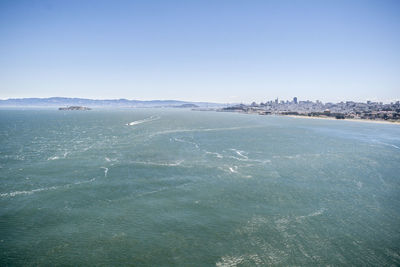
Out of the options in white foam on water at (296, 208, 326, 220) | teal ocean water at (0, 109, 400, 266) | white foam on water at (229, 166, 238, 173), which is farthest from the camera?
white foam on water at (229, 166, 238, 173)

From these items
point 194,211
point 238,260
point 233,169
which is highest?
point 233,169

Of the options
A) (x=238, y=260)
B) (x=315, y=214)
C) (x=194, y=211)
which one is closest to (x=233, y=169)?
(x=194, y=211)

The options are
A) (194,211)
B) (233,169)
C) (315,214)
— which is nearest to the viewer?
(194,211)

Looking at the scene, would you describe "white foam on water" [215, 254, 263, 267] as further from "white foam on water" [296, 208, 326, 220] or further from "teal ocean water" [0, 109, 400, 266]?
"white foam on water" [296, 208, 326, 220]

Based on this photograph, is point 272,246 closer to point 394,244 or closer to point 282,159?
point 394,244

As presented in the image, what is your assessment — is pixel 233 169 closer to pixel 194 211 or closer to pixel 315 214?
pixel 194 211

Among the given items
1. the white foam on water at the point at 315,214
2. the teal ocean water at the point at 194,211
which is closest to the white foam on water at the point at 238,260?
the teal ocean water at the point at 194,211

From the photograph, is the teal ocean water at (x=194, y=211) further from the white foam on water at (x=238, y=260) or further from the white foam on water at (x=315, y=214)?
the white foam on water at (x=315, y=214)

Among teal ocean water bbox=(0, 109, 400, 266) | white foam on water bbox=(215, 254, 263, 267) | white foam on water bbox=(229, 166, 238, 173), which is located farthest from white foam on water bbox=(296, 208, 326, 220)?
white foam on water bbox=(229, 166, 238, 173)
